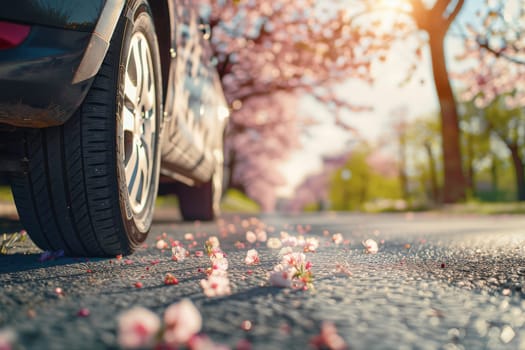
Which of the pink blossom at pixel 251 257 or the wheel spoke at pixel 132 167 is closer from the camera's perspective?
the pink blossom at pixel 251 257

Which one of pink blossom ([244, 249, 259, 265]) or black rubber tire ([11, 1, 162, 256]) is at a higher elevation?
black rubber tire ([11, 1, 162, 256])

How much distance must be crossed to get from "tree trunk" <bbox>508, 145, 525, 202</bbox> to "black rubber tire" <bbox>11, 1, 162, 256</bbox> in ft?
94.3

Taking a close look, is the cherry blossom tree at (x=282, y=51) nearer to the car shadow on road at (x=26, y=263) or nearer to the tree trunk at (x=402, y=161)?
the car shadow on road at (x=26, y=263)

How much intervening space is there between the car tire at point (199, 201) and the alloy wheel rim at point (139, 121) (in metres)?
3.51

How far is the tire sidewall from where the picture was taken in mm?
2186

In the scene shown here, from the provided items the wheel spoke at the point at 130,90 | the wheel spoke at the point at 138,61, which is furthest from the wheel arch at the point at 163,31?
the wheel spoke at the point at 130,90

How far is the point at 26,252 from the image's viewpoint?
2.77 metres

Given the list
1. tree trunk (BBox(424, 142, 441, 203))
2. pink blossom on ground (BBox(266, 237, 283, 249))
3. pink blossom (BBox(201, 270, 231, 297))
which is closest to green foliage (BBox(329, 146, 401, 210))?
tree trunk (BBox(424, 142, 441, 203))

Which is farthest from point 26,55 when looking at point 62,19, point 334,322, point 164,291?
point 334,322

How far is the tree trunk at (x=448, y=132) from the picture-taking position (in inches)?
499

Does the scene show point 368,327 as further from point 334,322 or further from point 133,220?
point 133,220

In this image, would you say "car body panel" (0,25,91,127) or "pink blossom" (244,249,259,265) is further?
"pink blossom" (244,249,259,265)

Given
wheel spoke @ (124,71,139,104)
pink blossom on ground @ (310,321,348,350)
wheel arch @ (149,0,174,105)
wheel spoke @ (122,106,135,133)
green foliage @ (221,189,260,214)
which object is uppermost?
wheel arch @ (149,0,174,105)

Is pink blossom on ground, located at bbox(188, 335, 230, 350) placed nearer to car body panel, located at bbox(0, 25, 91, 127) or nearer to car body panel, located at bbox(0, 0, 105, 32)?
car body panel, located at bbox(0, 25, 91, 127)
